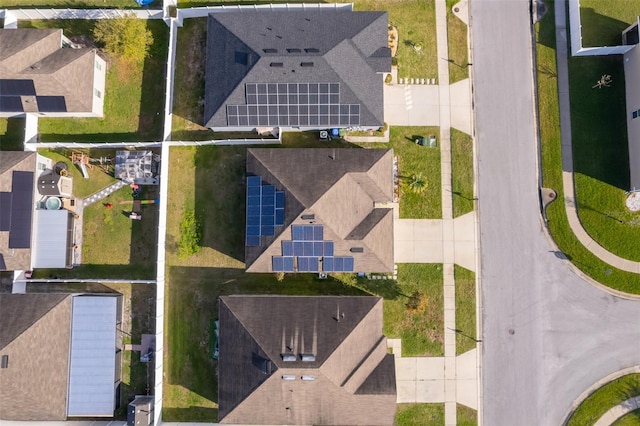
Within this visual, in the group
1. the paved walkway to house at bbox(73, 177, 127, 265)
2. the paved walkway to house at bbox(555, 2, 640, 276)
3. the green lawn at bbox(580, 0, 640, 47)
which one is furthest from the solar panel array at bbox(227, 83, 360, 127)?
the green lawn at bbox(580, 0, 640, 47)

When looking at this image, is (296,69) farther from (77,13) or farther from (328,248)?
(77,13)

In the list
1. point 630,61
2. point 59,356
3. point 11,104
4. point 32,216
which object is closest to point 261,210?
point 32,216

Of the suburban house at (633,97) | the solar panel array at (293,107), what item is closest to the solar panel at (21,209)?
the solar panel array at (293,107)

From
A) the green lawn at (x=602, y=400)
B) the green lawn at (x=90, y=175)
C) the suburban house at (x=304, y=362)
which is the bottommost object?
the green lawn at (x=602, y=400)

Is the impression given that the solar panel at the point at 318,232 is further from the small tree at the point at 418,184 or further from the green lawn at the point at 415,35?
the green lawn at the point at 415,35

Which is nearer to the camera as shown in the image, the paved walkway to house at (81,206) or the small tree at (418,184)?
the small tree at (418,184)

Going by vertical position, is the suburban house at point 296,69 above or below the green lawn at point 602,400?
above

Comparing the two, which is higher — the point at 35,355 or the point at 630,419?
the point at 35,355
